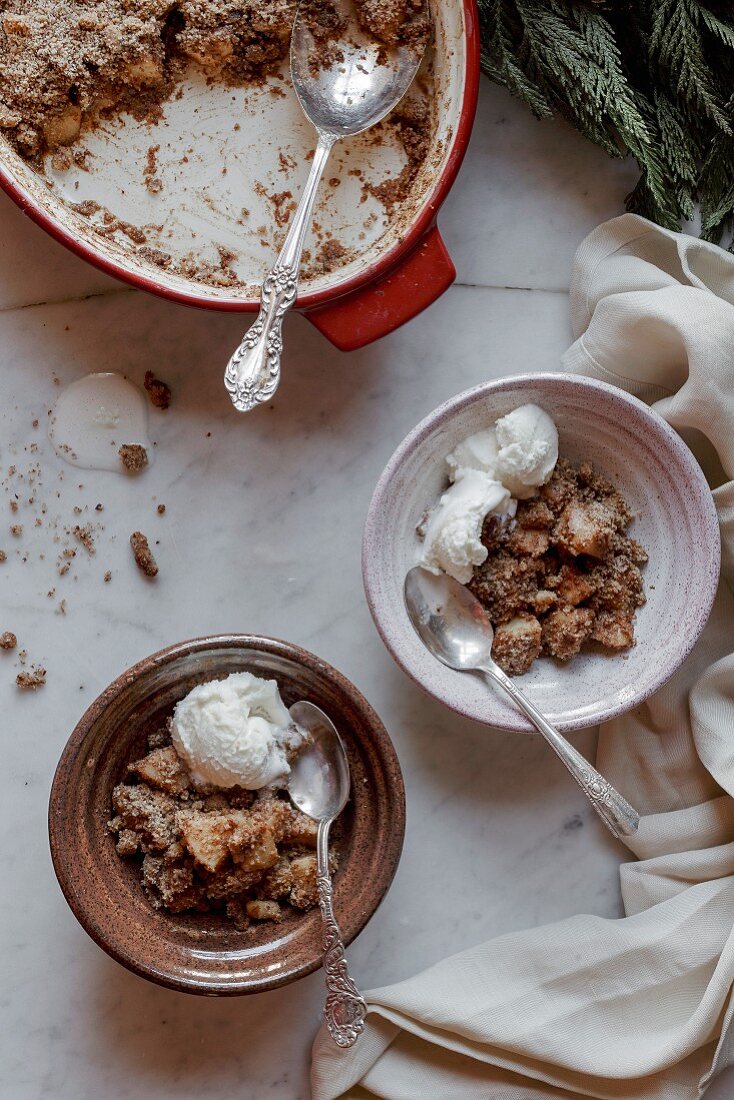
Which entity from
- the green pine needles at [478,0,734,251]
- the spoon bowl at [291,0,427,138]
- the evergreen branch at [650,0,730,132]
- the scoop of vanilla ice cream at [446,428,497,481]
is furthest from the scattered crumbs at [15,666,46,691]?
the evergreen branch at [650,0,730,132]

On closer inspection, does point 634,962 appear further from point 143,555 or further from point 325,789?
point 143,555

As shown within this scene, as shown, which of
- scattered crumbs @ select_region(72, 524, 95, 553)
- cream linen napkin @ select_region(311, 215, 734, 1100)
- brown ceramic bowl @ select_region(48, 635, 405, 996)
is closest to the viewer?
brown ceramic bowl @ select_region(48, 635, 405, 996)

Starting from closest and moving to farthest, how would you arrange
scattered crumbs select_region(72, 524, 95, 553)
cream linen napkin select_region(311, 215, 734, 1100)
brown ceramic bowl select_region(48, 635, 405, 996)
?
brown ceramic bowl select_region(48, 635, 405, 996)
cream linen napkin select_region(311, 215, 734, 1100)
scattered crumbs select_region(72, 524, 95, 553)

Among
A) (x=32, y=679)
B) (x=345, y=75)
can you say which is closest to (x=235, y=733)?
(x=32, y=679)

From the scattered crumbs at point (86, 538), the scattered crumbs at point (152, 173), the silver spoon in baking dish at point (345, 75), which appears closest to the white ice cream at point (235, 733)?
the scattered crumbs at point (86, 538)

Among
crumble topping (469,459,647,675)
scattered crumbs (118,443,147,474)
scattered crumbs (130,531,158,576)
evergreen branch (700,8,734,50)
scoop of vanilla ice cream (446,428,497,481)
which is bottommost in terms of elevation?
scattered crumbs (130,531,158,576)

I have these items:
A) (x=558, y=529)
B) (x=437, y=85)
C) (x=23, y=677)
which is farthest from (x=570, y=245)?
(x=23, y=677)

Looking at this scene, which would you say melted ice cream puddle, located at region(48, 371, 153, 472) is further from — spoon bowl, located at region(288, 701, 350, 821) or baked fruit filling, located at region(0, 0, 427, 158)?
spoon bowl, located at region(288, 701, 350, 821)
